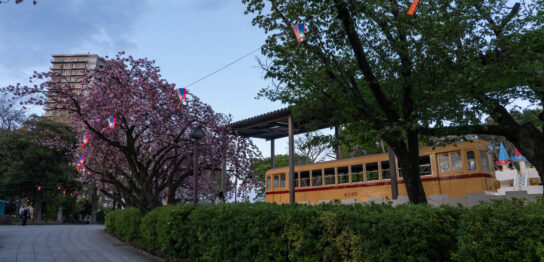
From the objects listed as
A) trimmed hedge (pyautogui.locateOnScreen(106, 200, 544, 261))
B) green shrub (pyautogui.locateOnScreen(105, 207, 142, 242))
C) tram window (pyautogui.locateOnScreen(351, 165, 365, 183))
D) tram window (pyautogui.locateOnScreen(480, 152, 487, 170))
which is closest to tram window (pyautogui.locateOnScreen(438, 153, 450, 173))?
tram window (pyautogui.locateOnScreen(480, 152, 487, 170))

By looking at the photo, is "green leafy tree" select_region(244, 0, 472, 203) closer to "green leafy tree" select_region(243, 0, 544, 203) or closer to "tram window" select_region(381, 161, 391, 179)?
"green leafy tree" select_region(243, 0, 544, 203)

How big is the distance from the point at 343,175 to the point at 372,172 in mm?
1520

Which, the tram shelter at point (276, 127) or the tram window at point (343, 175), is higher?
the tram shelter at point (276, 127)

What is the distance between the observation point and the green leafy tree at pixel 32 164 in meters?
33.7

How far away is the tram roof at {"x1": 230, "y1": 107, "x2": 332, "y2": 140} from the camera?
1534 centimetres

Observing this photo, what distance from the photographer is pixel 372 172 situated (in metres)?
15.0

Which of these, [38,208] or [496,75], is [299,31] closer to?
[496,75]

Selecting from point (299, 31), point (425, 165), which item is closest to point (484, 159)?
point (425, 165)

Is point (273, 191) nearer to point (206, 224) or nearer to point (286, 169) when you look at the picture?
point (286, 169)

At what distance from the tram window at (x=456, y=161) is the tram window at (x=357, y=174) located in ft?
12.3

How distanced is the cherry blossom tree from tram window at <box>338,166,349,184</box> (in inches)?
207

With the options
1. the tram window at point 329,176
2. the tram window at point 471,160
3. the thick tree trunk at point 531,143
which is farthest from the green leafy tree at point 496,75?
the tram window at point 329,176

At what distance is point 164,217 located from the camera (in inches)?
372

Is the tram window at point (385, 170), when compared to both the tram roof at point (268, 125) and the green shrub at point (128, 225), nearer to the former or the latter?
the tram roof at point (268, 125)
